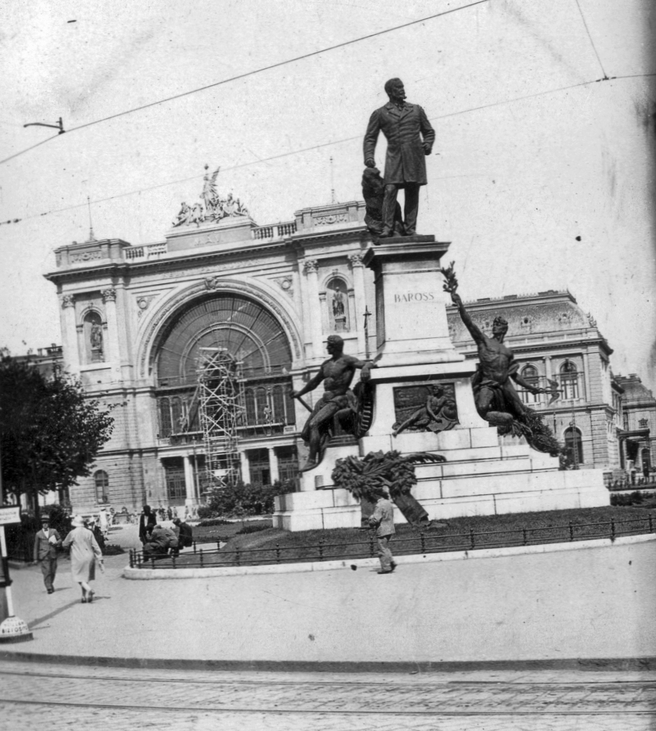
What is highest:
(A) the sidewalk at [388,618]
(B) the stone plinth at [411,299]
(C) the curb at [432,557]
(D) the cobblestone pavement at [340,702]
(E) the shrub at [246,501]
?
(B) the stone plinth at [411,299]

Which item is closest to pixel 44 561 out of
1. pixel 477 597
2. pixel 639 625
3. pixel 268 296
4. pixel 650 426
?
pixel 477 597

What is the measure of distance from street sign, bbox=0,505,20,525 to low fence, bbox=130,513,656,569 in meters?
4.29

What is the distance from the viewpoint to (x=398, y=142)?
20.6 m

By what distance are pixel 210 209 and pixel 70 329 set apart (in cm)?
1221

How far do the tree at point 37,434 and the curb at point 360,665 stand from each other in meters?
15.7

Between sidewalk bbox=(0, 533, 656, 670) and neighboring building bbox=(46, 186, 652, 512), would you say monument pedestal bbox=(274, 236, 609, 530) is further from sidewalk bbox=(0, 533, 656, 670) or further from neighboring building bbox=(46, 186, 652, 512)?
neighboring building bbox=(46, 186, 652, 512)

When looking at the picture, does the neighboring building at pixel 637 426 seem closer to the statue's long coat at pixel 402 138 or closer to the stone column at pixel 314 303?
the stone column at pixel 314 303

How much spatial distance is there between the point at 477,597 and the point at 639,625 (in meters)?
2.46

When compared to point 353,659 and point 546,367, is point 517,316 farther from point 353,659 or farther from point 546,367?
point 353,659

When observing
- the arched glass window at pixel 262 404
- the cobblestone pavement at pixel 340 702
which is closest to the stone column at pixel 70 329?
the arched glass window at pixel 262 404

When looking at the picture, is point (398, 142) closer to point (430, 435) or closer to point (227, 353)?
point (430, 435)

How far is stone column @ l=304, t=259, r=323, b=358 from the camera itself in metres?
71.2

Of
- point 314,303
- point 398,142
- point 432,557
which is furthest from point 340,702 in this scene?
point 314,303

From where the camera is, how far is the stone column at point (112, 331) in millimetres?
75750
